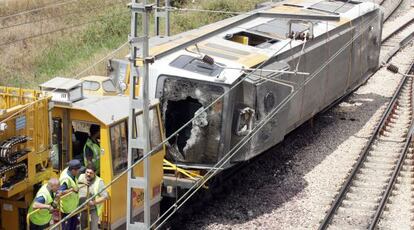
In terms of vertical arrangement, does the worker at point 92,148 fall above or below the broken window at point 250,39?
below

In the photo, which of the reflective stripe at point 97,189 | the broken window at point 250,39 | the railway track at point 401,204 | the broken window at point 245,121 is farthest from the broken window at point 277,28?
the reflective stripe at point 97,189

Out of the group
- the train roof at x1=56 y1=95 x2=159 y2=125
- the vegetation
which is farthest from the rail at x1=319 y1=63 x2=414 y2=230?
the vegetation

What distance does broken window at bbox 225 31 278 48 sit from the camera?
16.5 meters

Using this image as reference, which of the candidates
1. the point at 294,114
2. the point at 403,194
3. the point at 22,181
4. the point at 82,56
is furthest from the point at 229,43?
the point at 82,56

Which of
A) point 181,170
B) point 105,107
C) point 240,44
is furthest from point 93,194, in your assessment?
point 240,44

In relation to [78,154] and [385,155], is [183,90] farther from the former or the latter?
[385,155]

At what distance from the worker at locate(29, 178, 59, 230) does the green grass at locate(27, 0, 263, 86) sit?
39.7 feet

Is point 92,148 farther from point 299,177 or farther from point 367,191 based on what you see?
point 367,191

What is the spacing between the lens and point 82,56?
24.7 m

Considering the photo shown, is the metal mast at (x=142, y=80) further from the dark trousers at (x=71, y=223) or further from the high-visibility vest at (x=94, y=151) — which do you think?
the high-visibility vest at (x=94, y=151)

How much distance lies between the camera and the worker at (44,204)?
940cm

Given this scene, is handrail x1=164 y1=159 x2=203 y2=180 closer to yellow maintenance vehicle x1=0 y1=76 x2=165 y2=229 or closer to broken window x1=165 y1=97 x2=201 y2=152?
broken window x1=165 y1=97 x2=201 y2=152

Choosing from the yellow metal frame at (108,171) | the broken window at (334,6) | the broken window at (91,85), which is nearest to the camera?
the yellow metal frame at (108,171)

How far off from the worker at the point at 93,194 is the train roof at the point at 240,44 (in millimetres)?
3722
